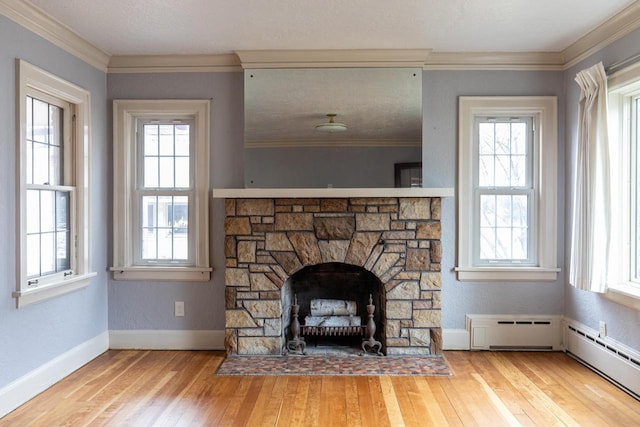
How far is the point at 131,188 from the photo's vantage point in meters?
4.04

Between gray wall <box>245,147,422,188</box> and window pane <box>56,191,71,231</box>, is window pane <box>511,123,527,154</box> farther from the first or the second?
window pane <box>56,191,71,231</box>

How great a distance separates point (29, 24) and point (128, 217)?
160cm

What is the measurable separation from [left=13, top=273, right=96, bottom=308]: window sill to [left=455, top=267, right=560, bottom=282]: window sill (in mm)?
2941

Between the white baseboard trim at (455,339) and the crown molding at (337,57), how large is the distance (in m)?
2.20

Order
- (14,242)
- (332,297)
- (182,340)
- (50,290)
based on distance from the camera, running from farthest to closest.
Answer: (332,297), (182,340), (50,290), (14,242)

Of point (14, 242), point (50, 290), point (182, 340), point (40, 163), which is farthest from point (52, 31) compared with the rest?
point (182, 340)

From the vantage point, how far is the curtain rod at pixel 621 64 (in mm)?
2979

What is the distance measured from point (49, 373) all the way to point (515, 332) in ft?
11.5

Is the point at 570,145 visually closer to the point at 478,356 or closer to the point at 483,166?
the point at 483,166

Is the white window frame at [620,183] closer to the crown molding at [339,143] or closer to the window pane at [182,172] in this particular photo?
the crown molding at [339,143]

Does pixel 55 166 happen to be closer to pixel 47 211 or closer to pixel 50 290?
pixel 47 211

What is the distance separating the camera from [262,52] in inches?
149

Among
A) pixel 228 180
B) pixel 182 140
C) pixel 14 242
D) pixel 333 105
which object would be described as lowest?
pixel 14 242

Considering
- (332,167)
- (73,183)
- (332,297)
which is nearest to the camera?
(73,183)
